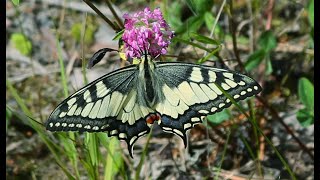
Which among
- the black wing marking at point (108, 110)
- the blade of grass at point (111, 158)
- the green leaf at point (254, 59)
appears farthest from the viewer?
the green leaf at point (254, 59)

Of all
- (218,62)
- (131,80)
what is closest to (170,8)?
(218,62)

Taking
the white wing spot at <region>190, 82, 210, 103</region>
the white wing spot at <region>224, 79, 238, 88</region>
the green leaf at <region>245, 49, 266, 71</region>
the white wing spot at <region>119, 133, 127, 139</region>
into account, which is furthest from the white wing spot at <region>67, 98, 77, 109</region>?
the green leaf at <region>245, 49, 266, 71</region>

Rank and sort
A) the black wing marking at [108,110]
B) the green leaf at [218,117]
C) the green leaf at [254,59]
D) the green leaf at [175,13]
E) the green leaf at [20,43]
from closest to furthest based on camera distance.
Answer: the black wing marking at [108,110] → the green leaf at [218,117] → the green leaf at [254,59] → the green leaf at [175,13] → the green leaf at [20,43]

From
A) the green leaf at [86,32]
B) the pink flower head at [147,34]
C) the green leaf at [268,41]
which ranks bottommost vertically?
the green leaf at [268,41]

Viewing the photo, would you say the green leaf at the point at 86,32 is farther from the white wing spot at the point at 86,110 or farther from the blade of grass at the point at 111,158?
the white wing spot at the point at 86,110

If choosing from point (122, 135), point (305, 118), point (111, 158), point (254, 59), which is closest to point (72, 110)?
point (122, 135)

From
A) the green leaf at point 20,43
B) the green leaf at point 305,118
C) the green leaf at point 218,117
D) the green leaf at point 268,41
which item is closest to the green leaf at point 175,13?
the green leaf at point 268,41

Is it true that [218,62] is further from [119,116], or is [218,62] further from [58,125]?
[58,125]
